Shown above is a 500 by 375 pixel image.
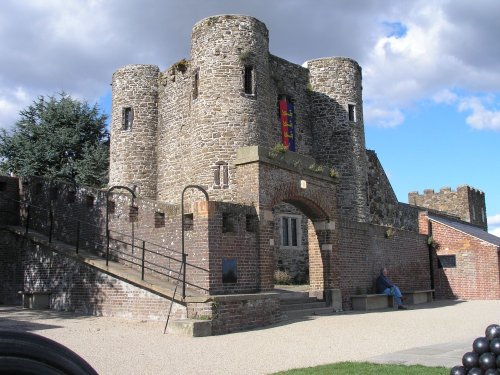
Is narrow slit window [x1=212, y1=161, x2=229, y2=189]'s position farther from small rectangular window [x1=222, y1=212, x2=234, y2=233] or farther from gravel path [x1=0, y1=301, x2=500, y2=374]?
gravel path [x1=0, y1=301, x2=500, y2=374]

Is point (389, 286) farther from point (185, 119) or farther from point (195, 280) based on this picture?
point (185, 119)

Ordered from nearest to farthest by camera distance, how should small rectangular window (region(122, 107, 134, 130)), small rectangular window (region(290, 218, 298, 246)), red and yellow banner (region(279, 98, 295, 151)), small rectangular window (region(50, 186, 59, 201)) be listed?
small rectangular window (region(50, 186, 59, 201))
small rectangular window (region(290, 218, 298, 246))
red and yellow banner (region(279, 98, 295, 151))
small rectangular window (region(122, 107, 134, 130))

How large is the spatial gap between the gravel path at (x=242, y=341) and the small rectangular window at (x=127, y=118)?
12747mm

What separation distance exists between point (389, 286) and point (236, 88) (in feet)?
30.8

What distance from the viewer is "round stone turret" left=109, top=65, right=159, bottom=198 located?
2600 cm

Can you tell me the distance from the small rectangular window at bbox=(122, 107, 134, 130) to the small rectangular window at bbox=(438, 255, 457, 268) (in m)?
15.8

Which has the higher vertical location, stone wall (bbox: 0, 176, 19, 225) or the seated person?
stone wall (bbox: 0, 176, 19, 225)

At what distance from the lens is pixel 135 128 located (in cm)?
2638

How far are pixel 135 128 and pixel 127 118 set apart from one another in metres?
0.81

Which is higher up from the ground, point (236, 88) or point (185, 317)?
point (236, 88)

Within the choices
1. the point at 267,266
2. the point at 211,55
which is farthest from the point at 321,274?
the point at 211,55

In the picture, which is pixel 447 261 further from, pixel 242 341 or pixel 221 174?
pixel 242 341

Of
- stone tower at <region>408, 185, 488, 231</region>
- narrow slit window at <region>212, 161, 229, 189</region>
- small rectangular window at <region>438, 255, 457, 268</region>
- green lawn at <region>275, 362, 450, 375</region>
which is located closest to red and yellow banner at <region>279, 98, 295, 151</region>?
narrow slit window at <region>212, 161, 229, 189</region>

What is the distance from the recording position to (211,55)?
22094 millimetres
